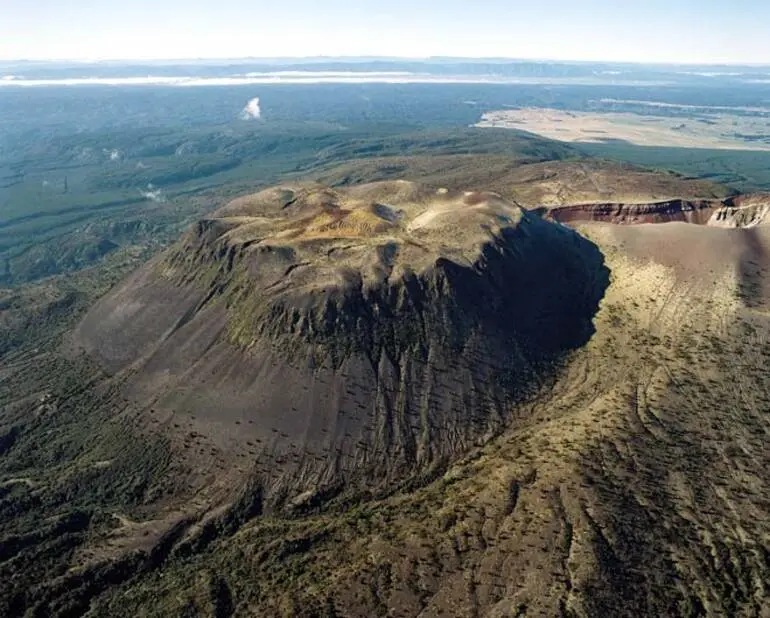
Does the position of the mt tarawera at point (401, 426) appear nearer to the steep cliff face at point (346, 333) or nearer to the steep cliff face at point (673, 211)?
the steep cliff face at point (346, 333)

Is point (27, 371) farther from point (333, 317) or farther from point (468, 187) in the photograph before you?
point (468, 187)

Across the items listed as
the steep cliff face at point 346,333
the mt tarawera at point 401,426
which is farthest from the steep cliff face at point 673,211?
the steep cliff face at point 346,333

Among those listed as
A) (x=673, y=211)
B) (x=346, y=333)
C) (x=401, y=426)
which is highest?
(x=346, y=333)

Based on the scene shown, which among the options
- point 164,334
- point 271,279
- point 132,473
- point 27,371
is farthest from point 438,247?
point 27,371

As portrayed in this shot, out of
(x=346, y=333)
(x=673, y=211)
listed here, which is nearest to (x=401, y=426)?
(x=346, y=333)

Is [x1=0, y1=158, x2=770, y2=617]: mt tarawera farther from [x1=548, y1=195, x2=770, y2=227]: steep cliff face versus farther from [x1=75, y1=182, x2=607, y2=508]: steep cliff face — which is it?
[x1=548, y1=195, x2=770, y2=227]: steep cliff face

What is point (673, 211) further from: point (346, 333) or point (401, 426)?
point (401, 426)
